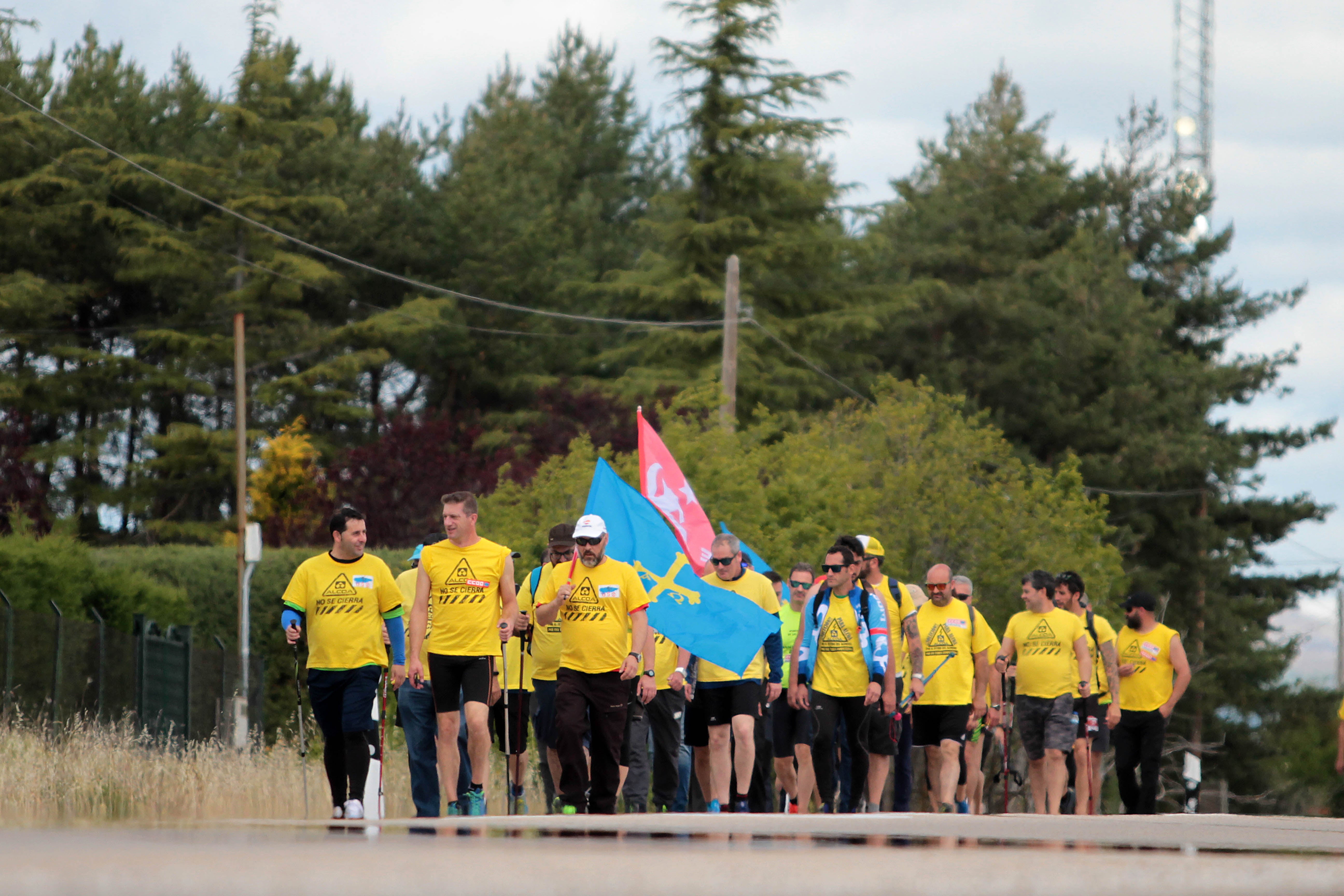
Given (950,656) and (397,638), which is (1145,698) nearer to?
(950,656)

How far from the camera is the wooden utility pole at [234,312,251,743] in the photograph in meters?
29.2

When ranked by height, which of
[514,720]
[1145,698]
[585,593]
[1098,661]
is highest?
[585,593]

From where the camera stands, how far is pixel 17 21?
2689 centimetres

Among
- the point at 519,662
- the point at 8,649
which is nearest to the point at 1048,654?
the point at 519,662

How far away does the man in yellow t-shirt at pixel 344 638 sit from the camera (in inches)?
468

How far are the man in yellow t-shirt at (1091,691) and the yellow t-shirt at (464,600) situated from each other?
6.06 meters

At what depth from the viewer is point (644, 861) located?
6355 mm

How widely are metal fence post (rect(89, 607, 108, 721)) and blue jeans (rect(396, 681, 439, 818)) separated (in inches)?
314

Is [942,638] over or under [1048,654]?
over

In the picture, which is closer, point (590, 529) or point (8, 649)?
point (590, 529)

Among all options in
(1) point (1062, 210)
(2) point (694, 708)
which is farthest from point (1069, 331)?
(2) point (694, 708)

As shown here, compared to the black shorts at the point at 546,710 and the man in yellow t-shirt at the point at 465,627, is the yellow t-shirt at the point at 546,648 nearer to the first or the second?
the black shorts at the point at 546,710

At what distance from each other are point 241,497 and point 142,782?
2513 centimetres

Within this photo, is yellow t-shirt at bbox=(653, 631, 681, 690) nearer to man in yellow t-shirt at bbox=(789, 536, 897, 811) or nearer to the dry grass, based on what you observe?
man in yellow t-shirt at bbox=(789, 536, 897, 811)
